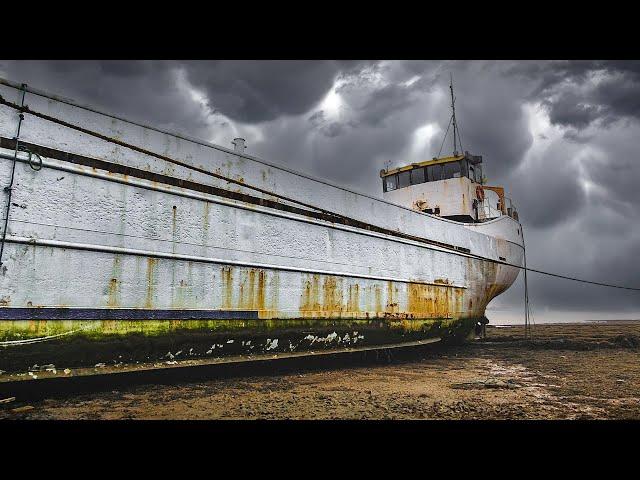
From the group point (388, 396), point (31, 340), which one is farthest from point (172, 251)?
point (388, 396)

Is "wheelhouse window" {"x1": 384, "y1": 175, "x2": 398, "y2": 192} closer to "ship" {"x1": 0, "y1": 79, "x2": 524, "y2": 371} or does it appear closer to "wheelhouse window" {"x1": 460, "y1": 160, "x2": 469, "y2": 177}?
"wheelhouse window" {"x1": 460, "y1": 160, "x2": 469, "y2": 177}

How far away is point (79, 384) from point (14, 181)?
7.29ft

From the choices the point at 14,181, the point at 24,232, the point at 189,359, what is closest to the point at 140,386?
the point at 189,359

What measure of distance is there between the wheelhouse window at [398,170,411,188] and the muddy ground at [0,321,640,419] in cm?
621

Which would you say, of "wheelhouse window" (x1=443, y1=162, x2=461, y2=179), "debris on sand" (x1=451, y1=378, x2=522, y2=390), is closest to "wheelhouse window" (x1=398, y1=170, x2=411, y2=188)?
"wheelhouse window" (x1=443, y1=162, x2=461, y2=179)

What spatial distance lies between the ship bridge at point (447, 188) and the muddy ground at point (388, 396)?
5106 mm

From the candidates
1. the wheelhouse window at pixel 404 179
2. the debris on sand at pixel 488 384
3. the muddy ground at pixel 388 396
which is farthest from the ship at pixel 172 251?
the wheelhouse window at pixel 404 179

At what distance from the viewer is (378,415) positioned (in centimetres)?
368

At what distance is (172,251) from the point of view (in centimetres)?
518

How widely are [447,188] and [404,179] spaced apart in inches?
52.7

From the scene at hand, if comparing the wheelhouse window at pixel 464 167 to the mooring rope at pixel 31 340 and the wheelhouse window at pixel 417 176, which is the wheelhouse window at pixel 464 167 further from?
the mooring rope at pixel 31 340

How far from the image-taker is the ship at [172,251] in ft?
13.8
